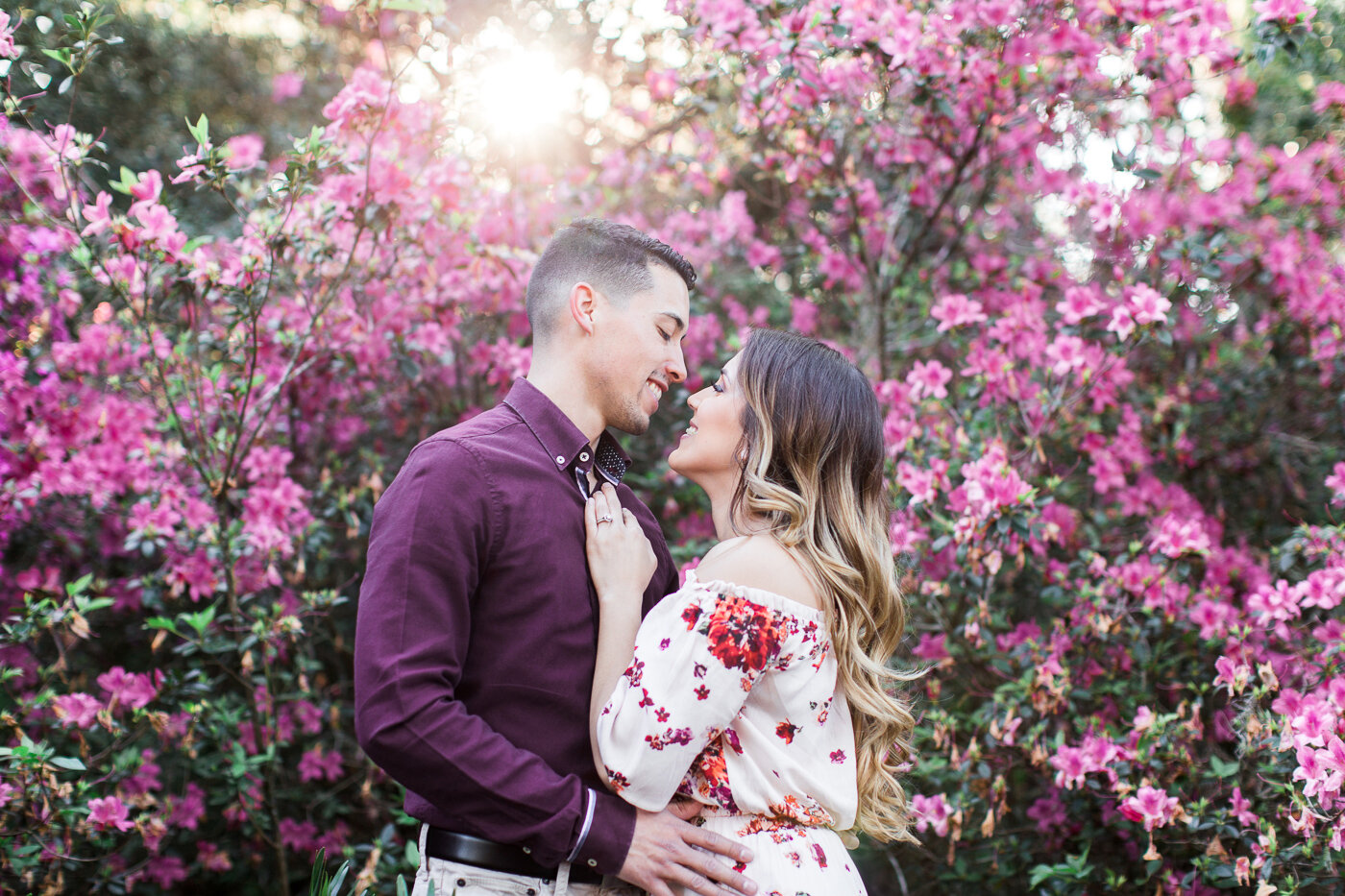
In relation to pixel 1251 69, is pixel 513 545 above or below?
below

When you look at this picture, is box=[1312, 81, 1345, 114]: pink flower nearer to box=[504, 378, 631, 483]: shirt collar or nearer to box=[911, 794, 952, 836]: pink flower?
box=[911, 794, 952, 836]: pink flower

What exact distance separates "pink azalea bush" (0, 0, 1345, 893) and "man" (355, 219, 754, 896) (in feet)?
4.54

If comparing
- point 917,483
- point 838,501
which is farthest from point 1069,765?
point 838,501

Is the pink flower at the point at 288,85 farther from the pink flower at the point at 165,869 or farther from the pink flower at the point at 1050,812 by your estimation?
the pink flower at the point at 1050,812

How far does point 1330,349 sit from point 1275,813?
221cm

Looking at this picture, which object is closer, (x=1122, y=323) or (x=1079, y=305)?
(x=1122, y=323)

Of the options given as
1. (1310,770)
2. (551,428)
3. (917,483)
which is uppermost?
(551,428)

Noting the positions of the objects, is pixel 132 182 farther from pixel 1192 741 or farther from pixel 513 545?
pixel 1192 741

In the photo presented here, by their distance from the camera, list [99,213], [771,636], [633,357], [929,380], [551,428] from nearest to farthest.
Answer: [771,636] < [551,428] < [633,357] < [99,213] < [929,380]

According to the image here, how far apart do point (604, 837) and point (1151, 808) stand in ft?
5.96

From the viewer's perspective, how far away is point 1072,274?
4.50 meters

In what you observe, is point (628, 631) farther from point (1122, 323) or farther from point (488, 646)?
point (1122, 323)

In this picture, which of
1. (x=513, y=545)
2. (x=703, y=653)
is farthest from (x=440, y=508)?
(x=703, y=653)

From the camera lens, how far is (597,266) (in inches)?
87.4
